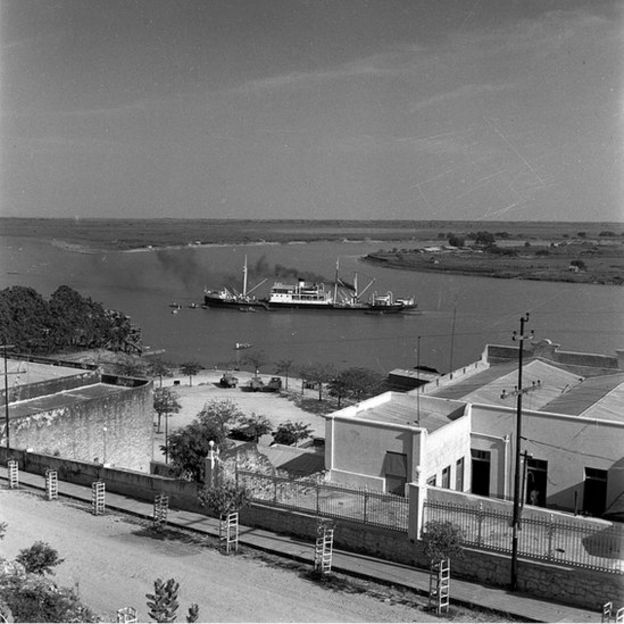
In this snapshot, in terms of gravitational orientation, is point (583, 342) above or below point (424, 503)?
below

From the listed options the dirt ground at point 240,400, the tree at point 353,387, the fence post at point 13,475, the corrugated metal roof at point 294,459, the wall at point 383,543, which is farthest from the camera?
the tree at point 353,387

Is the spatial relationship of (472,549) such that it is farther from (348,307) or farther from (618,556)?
(348,307)

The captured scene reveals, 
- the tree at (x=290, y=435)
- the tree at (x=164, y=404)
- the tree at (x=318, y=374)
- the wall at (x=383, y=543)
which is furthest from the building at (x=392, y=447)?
the tree at (x=318, y=374)

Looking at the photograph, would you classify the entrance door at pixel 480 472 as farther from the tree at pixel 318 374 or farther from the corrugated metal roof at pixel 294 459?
the tree at pixel 318 374

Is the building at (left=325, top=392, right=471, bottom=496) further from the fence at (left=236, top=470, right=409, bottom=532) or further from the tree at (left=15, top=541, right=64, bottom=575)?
the tree at (left=15, top=541, right=64, bottom=575)

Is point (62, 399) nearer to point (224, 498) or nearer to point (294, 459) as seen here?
point (294, 459)

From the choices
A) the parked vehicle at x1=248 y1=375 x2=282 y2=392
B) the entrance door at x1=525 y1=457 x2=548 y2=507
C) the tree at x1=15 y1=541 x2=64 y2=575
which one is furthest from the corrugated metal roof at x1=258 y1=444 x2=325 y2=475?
the parked vehicle at x1=248 y1=375 x2=282 y2=392

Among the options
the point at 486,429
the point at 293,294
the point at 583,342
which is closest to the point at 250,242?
the point at 293,294
